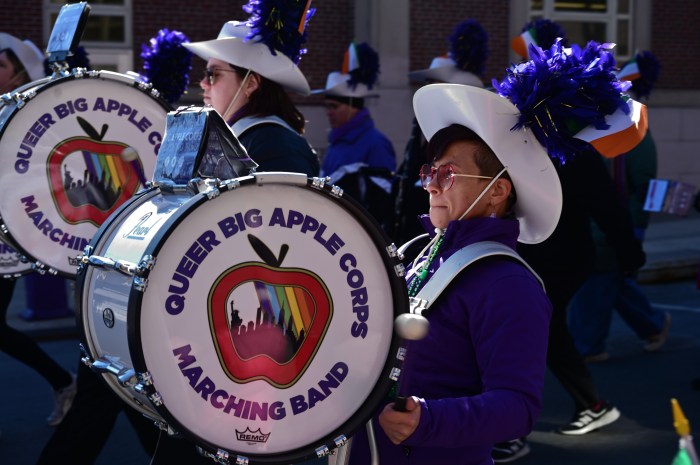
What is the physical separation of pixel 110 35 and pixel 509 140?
524 inches

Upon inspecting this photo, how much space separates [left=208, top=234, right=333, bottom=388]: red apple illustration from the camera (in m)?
2.30

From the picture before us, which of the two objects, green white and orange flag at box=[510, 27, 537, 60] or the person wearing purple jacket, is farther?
green white and orange flag at box=[510, 27, 537, 60]

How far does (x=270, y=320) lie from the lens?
2.34 meters

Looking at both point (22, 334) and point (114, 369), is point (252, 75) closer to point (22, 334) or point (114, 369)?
point (114, 369)

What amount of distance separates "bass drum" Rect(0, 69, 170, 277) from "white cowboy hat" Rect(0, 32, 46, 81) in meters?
2.33

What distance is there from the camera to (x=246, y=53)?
407 centimetres

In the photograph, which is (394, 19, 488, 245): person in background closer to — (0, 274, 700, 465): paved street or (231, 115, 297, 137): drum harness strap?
(0, 274, 700, 465): paved street

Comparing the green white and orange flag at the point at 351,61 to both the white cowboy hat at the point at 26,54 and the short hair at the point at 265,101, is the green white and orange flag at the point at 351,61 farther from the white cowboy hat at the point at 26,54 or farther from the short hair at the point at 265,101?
the short hair at the point at 265,101

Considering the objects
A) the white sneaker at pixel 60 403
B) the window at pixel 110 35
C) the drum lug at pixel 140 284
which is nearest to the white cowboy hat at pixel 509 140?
the drum lug at pixel 140 284

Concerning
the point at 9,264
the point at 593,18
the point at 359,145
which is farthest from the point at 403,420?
the point at 593,18

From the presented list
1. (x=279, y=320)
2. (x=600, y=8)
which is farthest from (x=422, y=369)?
(x=600, y=8)

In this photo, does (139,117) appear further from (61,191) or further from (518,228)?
(518,228)

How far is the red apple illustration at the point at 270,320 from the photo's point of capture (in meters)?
2.30

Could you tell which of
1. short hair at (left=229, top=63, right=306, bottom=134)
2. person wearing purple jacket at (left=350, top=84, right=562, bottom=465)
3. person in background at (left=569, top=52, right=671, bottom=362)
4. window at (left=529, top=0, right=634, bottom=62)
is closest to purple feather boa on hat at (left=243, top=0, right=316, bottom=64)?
short hair at (left=229, top=63, right=306, bottom=134)
